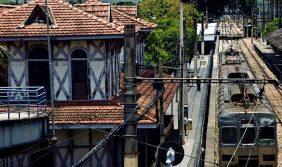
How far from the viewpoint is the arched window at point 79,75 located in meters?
21.7

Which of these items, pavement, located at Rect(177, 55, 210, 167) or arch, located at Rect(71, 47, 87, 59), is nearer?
arch, located at Rect(71, 47, 87, 59)

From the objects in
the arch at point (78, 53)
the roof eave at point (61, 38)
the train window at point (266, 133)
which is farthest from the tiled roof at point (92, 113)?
the train window at point (266, 133)

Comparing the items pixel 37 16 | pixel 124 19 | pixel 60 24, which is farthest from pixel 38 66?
pixel 124 19

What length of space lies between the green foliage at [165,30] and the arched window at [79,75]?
1512 centimetres

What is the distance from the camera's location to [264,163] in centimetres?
2236

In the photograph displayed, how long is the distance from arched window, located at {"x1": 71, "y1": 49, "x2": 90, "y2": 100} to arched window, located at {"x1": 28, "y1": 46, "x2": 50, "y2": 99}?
3.31ft

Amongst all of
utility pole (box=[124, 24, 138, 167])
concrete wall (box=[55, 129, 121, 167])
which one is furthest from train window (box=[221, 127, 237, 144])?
utility pole (box=[124, 24, 138, 167])

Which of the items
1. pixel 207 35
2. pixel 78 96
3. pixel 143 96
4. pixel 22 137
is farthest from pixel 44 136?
pixel 207 35

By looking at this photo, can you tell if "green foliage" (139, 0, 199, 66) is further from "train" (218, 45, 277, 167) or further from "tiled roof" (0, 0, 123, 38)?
"tiled roof" (0, 0, 123, 38)

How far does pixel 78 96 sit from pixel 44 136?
137 inches

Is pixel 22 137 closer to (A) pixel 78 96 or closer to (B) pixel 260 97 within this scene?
(A) pixel 78 96

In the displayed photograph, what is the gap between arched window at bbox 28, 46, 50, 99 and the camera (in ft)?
71.7

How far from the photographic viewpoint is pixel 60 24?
21750 mm

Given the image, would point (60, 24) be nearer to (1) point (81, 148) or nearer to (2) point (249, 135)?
(1) point (81, 148)
